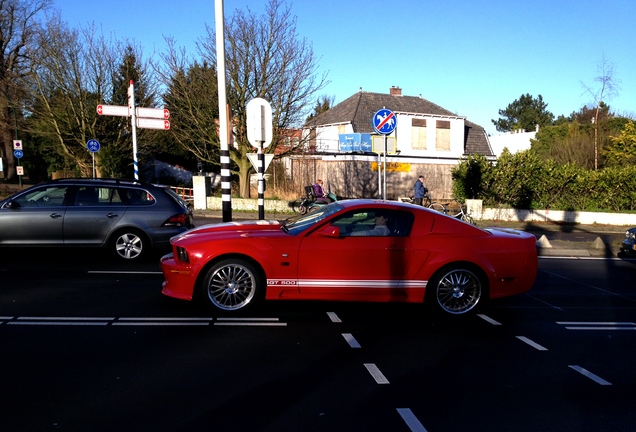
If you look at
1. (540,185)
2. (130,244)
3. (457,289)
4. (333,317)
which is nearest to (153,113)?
(130,244)

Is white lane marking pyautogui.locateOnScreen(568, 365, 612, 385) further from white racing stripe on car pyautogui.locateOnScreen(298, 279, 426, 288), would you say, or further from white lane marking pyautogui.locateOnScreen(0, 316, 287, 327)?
white lane marking pyautogui.locateOnScreen(0, 316, 287, 327)

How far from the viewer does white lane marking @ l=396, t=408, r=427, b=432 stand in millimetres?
3764

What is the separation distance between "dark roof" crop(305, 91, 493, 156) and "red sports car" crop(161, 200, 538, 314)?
27.5 m

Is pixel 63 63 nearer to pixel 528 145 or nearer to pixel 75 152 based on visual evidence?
pixel 75 152

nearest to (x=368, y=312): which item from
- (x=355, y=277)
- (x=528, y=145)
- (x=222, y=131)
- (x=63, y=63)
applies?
(x=355, y=277)

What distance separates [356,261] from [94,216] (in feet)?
18.4

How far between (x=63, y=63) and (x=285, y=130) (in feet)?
44.2

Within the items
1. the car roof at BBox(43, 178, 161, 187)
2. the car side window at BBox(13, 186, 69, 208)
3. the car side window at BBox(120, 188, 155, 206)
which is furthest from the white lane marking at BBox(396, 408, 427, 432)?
the car side window at BBox(13, 186, 69, 208)

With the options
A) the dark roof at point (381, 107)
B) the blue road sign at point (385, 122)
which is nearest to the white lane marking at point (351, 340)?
the blue road sign at point (385, 122)

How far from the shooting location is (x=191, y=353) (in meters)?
5.20

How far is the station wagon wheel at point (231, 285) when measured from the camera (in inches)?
253

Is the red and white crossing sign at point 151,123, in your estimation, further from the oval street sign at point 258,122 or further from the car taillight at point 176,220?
the car taillight at point 176,220

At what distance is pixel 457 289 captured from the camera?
6.85m

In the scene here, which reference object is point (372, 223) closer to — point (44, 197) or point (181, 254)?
point (181, 254)
